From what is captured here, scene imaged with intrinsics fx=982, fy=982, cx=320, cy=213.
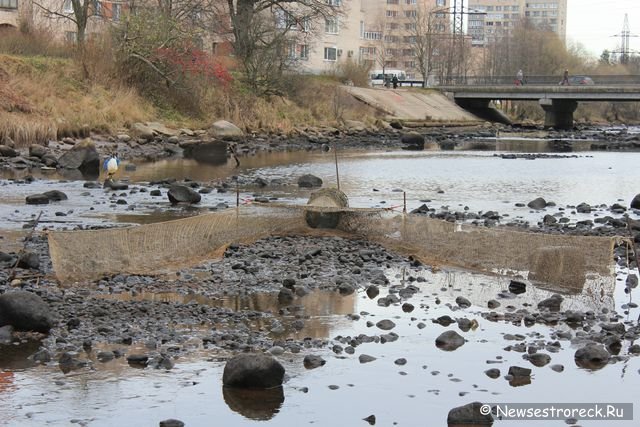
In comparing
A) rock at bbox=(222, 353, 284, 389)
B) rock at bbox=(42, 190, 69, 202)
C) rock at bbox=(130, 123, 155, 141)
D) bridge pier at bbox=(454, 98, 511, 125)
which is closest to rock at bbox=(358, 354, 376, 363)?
rock at bbox=(222, 353, 284, 389)

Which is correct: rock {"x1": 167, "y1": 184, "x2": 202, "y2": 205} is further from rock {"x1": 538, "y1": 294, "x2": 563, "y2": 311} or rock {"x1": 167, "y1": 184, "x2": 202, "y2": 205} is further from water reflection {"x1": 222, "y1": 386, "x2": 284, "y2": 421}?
water reflection {"x1": 222, "y1": 386, "x2": 284, "y2": 421}

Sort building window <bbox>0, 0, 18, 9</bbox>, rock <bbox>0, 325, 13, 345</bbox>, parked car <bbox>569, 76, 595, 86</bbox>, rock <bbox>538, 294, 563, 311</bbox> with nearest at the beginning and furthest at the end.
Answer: rock <bbox>0, 325, 13, 345</bbox>
rock <bbox>538, 294, 563, 311</bbox>
building window <bbox>0, 0, 18, 9</bbox>
parked car <bbox>569, 76, 595, 86</bbox>

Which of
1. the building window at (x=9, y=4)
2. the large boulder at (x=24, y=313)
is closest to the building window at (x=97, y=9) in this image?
the building window at (x=9, y=4)

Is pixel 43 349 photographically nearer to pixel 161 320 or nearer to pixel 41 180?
pixel 161 320

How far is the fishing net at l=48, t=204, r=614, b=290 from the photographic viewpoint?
1318 centimetres

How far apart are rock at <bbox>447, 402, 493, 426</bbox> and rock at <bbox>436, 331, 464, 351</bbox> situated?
2.25 meters

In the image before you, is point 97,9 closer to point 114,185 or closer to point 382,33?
point 114,185

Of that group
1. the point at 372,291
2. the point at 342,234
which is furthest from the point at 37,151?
the point at 372,291

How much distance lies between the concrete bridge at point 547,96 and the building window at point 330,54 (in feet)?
60.8

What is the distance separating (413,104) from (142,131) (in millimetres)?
34300

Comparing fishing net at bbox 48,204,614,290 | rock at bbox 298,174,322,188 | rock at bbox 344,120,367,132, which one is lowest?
rock at bbox 298,174,322,188

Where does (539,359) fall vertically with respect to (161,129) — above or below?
below

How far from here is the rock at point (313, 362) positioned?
9.74m

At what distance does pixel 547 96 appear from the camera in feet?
251
